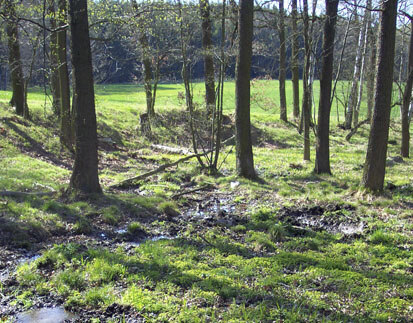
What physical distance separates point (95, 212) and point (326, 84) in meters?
8.53

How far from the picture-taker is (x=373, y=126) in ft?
33.7

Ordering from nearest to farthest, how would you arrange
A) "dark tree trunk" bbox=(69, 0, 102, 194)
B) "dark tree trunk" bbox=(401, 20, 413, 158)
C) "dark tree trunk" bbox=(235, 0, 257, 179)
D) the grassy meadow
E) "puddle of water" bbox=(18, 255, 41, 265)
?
the grassy meadow → "puddle of water" bbox=(18, 255, 41, 265) → "dark tree trunk" bbox=(69, 0, 102, 194) → "dark tree trunk" bbox=(235, 0, 257, 179) → "dark tree trunk" bbox=(401, 20, 413, 158)

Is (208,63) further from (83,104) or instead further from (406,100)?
(83,104)

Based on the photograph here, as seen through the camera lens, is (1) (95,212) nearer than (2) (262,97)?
Yes

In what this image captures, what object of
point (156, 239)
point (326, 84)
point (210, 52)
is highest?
point (210, 52)

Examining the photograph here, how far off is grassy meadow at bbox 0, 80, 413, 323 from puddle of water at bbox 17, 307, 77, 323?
107 mm

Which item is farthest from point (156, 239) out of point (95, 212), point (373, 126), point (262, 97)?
point (262, 97)

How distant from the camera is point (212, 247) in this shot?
7.81m

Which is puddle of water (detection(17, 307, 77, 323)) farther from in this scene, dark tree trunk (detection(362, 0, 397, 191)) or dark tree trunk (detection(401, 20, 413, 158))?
dark tree trunk (detection(401, 20, 413, 158))

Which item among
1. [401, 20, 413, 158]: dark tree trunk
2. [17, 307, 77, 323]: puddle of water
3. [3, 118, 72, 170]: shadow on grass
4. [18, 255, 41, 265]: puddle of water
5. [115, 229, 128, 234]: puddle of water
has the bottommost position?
[115, 229, 128, 234]: puddle of water

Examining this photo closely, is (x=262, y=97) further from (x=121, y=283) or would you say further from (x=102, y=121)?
(x=121, y=283)

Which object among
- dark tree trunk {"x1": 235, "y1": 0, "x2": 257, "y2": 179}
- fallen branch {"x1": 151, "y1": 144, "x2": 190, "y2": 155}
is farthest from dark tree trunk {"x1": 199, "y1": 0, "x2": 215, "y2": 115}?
fallen branch {"x1": 151, "y1": 144, "x2": 190, "y2": 155}

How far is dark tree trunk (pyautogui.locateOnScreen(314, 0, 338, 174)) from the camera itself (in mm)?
12835

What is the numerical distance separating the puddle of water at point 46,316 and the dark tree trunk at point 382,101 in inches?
318
